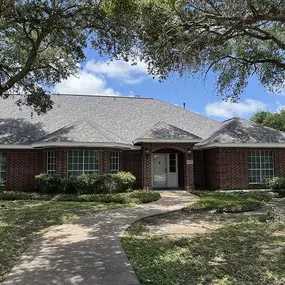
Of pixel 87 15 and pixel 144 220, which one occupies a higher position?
pixel 87 15

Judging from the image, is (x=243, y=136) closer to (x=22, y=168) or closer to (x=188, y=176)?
(x=188, y=176)

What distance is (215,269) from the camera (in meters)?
5.66

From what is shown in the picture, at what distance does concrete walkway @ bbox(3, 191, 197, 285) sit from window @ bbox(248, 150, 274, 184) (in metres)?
11.3

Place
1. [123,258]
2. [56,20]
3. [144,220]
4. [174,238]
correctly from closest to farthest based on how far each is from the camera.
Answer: [123,258], [174,238], [144,220], [56,20]

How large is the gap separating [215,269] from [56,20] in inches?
387

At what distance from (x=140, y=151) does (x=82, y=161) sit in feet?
12.5

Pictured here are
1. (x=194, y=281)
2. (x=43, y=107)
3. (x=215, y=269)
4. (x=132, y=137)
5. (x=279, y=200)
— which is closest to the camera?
(x=194, y=281)

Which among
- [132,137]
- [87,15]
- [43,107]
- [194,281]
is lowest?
[194,281]

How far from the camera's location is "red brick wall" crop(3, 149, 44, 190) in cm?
1892

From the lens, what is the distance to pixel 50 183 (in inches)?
660

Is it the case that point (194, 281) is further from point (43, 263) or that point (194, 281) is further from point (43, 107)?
point (43, 107)

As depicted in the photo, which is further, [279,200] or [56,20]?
[279,200]

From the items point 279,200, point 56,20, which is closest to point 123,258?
point 56,20

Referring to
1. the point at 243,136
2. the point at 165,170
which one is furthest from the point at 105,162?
the point at 243,136
